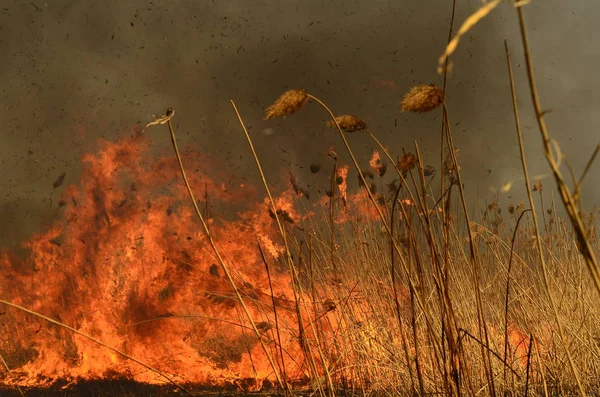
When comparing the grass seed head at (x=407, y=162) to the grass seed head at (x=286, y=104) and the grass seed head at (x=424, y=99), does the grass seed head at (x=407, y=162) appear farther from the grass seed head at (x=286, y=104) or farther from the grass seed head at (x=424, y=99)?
the grass seed head at (x=286, y=104)

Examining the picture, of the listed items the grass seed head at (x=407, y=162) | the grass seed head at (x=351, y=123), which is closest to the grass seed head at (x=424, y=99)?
the grass seed head at (x=351, y=123)

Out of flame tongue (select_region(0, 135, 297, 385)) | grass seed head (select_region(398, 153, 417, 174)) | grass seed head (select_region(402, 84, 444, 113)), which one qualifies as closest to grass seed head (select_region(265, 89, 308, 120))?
grass seed head (select_region(402, 84, 444, 113))

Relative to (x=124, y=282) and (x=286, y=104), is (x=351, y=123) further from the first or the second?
(x=124, y=282)

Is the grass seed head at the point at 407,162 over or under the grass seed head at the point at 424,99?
over

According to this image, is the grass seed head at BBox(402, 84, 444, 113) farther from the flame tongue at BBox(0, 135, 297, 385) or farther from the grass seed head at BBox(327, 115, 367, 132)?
the flame tongue at BBox(0, 135, 297, 385)

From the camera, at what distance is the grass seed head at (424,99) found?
1.08m

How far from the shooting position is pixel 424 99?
3.56 feet

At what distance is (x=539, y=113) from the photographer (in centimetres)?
62

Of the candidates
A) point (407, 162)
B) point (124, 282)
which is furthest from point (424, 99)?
point (124, 282)

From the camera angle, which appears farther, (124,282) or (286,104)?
(124,282)

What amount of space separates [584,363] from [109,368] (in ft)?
18.1

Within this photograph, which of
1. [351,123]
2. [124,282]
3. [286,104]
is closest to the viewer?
[286,104]

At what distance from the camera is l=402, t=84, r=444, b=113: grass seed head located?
1.08 m

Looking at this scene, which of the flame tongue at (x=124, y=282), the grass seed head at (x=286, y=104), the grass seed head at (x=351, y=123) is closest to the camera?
the grass seed head at (x=286, y=104)
